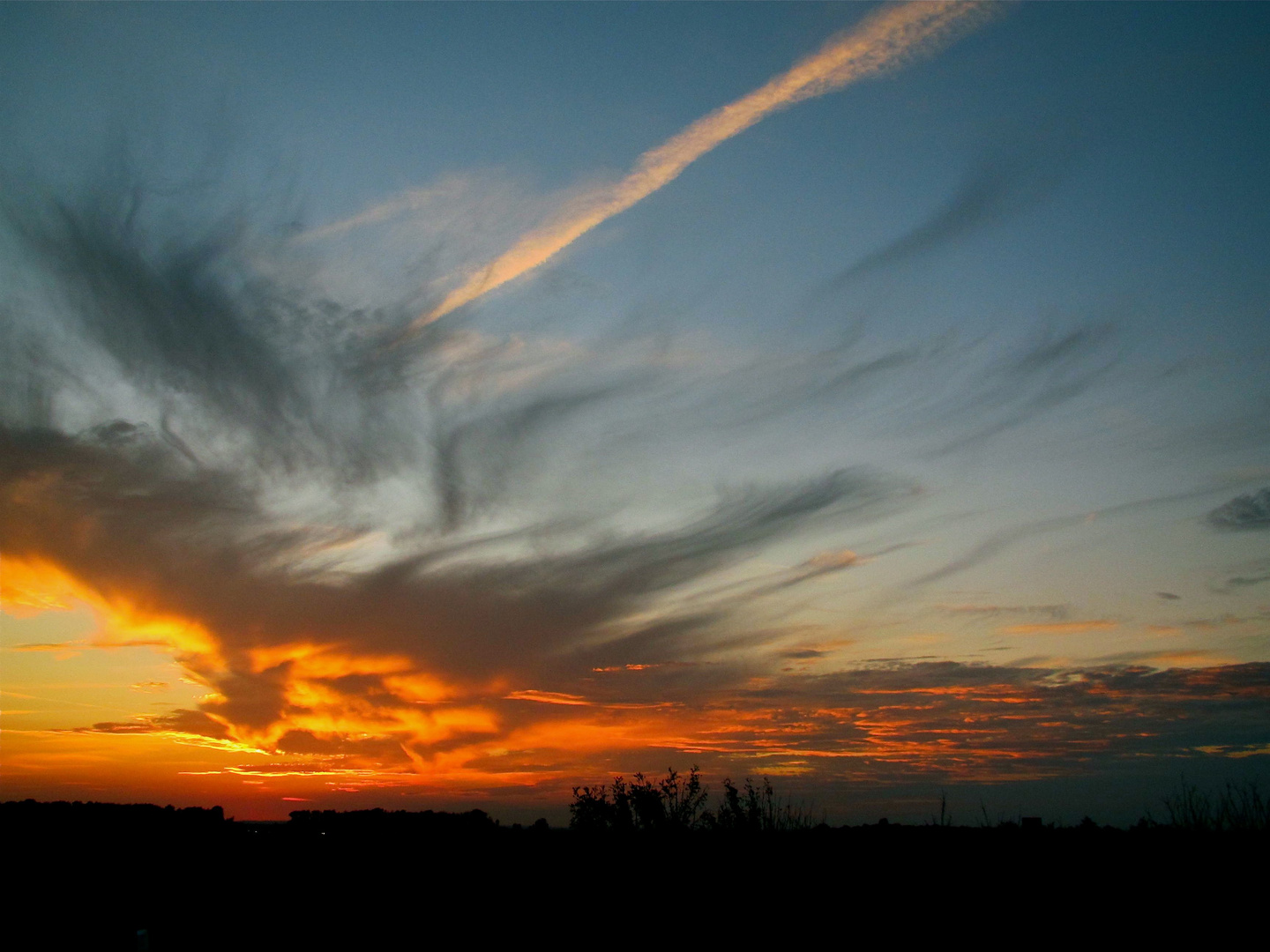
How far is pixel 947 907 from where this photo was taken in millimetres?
10930

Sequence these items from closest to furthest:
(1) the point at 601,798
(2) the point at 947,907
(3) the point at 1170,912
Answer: (3) the point at 1170,912
(2) the point at 947,907
(1) the point at 601,798

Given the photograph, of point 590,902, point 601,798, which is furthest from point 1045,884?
point 601,798

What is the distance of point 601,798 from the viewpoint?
83.9 ft

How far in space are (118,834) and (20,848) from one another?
2.58 meters

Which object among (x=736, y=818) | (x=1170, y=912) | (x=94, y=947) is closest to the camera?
(x=1170, y=912)

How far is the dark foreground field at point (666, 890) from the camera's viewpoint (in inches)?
415

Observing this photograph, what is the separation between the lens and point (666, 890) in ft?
43.1

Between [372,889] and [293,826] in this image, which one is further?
[293,826]

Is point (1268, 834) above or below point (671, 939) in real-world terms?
above

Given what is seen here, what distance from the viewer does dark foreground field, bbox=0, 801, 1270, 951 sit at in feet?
34.6

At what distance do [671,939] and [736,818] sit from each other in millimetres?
9149

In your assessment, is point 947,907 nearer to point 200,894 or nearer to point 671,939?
point 671,939

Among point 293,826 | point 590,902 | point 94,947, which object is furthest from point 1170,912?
point 293,826

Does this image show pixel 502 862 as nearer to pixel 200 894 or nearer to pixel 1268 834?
pixel 200 894
